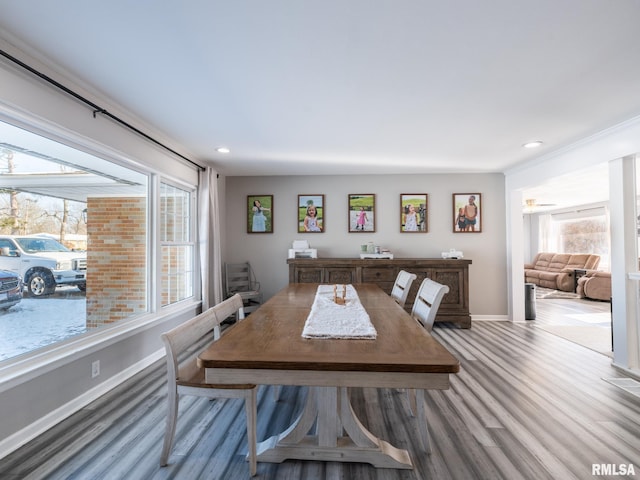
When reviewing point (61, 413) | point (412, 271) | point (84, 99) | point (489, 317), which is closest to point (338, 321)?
point (61, 413)

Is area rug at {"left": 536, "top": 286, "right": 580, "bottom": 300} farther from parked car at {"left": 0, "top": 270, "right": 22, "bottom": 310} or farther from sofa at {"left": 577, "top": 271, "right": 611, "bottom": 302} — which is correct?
parked car at {"left": 0, "top": 270, "right": 22, "bottom": 310}

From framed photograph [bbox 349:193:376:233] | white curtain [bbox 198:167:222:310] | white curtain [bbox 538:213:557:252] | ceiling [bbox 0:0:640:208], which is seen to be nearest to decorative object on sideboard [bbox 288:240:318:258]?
framed photograph [bbox 349:193:376:233]

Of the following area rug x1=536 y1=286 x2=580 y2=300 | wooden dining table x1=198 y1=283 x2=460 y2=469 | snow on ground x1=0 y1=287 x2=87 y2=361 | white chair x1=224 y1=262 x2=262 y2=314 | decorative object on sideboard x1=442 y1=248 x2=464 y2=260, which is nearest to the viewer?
wooden dining table x1=198 y1=283 x2=460 y2=469

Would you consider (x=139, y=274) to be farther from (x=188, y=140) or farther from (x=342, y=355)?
(x=342, y=355)

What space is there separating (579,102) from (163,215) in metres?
3.96

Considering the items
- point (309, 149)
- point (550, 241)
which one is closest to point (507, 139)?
point (309, 149)

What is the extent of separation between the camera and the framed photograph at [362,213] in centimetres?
484

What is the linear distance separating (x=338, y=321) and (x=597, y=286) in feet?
23.2

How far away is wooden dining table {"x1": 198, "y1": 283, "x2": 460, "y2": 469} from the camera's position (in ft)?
3.66

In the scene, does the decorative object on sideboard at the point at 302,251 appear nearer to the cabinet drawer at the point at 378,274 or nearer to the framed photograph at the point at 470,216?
the cabinet drawer at the point at 378,274

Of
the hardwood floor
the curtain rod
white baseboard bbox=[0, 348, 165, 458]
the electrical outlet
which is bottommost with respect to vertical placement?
the hardwood floor

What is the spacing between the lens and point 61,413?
2.01 m

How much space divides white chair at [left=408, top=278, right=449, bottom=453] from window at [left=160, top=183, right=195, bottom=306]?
2.70 m

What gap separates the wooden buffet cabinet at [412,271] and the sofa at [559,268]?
478cm
